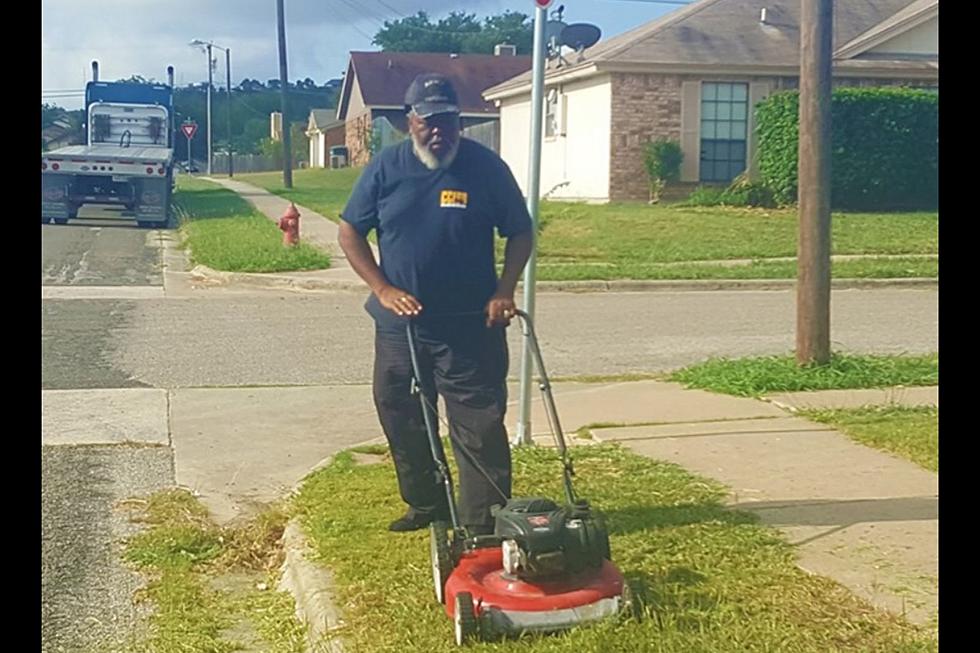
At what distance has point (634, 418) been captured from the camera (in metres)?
8.50

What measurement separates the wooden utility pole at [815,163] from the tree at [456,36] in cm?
1907

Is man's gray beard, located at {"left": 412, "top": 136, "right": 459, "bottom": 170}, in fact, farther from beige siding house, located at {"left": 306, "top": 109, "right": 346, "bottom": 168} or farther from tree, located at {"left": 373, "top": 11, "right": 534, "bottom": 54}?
beige siding house, located at {"left": 306, "top": 109, "right": 346, "bottom": 168}

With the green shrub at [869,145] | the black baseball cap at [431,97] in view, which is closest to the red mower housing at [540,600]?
the black baseball cap at [431,97]

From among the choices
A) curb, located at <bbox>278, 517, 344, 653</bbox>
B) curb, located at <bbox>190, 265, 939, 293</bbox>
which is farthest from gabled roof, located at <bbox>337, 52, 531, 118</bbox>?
curb, located at <bbox>278, 517, 344, 653</bbox>

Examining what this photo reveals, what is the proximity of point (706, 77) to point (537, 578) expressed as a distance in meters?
24.3

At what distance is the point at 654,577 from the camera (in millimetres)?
4922

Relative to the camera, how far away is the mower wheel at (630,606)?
4328mm

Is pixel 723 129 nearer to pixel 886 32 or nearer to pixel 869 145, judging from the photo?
pixel 869 145

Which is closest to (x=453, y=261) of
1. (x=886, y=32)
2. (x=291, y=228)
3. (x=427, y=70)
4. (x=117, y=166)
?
(x=291, y=228)

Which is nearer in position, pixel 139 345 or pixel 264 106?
pixel 139 345

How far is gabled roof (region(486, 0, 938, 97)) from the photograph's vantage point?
27.1 meters
